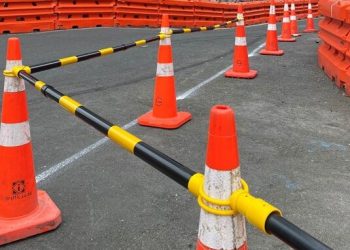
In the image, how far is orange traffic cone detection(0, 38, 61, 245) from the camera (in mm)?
3123

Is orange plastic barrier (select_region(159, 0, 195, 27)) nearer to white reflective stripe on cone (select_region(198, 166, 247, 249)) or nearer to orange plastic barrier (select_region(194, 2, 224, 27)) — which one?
orange plastic barrier (select_region(194, 2, 224, 27))

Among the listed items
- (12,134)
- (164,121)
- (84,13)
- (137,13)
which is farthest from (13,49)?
(137,13)

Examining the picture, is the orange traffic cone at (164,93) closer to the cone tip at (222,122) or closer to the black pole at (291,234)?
the cone tip at (222,122)

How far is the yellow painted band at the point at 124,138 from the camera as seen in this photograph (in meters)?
2.16

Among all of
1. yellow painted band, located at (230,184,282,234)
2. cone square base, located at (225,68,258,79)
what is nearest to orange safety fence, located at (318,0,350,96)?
cone square base, located at (225,68,258,79)

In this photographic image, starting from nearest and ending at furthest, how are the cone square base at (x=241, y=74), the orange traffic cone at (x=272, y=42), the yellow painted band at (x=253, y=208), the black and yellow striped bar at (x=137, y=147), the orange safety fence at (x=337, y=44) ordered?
the yellow painted band at (x=253, y=208) < the black and yellow striped bar at (x=137, y=147) < the orange safety fence at (x=337, y=44) < the cone square base at (x=241, y=74) < the orange traffic cone at (x=272, y=42)

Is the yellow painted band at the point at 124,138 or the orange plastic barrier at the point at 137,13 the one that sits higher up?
the orange plastic barrier at the point at 137,13

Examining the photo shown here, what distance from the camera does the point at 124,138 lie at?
2.22m

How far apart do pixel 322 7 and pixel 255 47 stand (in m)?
3.42

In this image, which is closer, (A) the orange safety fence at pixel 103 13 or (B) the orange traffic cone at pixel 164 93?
(B) the orange traffic cone at pixel 164 93

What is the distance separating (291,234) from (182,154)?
3.12 m

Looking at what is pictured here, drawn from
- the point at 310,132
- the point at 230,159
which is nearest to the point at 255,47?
the point at 310,132

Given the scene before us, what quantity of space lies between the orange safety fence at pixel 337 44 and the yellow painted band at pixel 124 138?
16.8 feet

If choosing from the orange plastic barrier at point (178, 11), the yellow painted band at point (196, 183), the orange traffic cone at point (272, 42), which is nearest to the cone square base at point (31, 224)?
the yellow painted band at point (196, 183)
